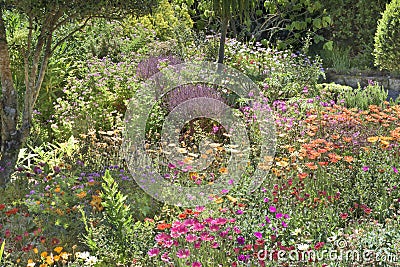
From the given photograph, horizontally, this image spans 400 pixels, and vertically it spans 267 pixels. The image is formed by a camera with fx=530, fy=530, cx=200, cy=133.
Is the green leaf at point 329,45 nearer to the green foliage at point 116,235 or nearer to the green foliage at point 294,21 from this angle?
the green foliage at point 294,21

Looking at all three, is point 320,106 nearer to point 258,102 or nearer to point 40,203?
point 258,102

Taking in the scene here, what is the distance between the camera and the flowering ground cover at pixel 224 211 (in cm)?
316

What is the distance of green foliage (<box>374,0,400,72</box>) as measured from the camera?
735 centimetres

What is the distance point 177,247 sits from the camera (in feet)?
11.2

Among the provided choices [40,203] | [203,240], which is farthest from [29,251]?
[203,240]

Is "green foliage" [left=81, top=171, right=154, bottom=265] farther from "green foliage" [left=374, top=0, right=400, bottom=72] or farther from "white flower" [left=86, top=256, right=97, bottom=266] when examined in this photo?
"green foliage" [left=374, top=0, right=400, bottom=72]

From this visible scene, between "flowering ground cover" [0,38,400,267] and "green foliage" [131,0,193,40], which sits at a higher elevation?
"green foliage" [131,0,193,40]

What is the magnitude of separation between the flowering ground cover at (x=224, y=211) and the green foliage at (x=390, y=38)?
242 cm

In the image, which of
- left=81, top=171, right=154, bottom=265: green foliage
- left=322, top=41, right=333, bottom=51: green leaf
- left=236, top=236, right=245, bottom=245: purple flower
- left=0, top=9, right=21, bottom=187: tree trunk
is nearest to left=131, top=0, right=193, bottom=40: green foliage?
left=322, top=41, right=333, bottom=51: green leaf

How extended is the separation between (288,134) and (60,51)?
11.5 feet

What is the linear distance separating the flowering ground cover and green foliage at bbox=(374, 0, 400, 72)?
2.42 m

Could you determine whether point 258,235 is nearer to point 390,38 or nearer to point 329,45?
point 390,38

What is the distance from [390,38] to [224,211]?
509 centimetres

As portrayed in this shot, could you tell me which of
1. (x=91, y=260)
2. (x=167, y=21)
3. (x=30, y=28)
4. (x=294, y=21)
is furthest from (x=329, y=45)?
(x=91, y=260)
